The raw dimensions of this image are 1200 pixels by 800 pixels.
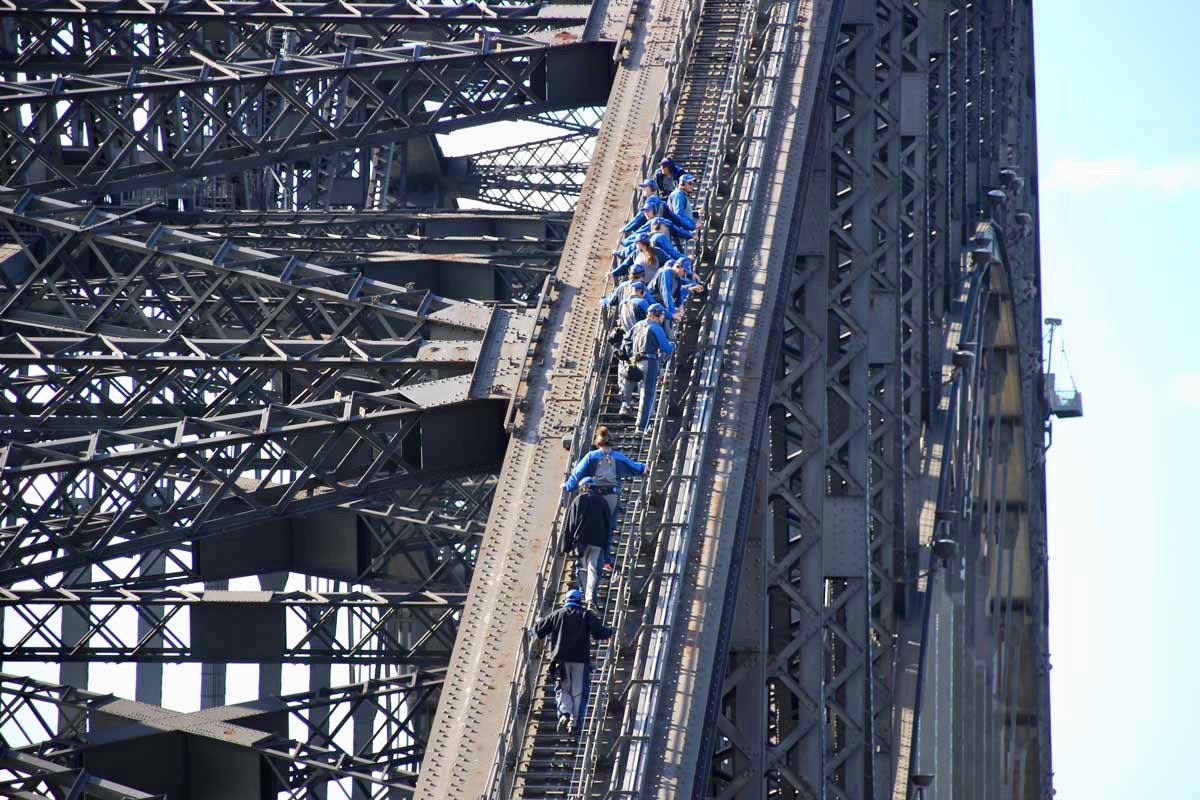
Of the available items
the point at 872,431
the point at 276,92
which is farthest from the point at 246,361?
the point at 872,431

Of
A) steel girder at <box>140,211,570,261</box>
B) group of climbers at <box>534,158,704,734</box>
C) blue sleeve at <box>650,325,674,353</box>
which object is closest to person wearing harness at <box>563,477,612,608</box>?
group of climbers at <box>534,158,704,734</box>

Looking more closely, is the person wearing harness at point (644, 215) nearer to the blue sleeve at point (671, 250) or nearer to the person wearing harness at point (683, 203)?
the person wearing harness at point (683, 203)

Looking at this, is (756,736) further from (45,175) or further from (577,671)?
(45,175)

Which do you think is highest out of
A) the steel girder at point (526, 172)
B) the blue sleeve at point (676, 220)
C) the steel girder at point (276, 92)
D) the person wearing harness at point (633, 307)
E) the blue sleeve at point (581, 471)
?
the steel girder at point (526, 172)

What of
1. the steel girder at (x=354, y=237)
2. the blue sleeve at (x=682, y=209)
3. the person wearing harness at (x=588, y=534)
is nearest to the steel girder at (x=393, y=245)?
the steel girder at (x=354, y=237)

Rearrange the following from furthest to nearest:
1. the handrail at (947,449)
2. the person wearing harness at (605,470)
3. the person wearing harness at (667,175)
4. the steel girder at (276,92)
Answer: the handrail at (947,449), the steel girder at (276,92), the person wearing harness at (667,175), the person wearing harness at (605,470)

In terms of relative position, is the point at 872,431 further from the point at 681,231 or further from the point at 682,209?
the point at 681,231

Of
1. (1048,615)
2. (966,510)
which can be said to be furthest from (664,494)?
(1048,615)

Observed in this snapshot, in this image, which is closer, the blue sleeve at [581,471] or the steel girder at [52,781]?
the blue sleeve at [581,471]
